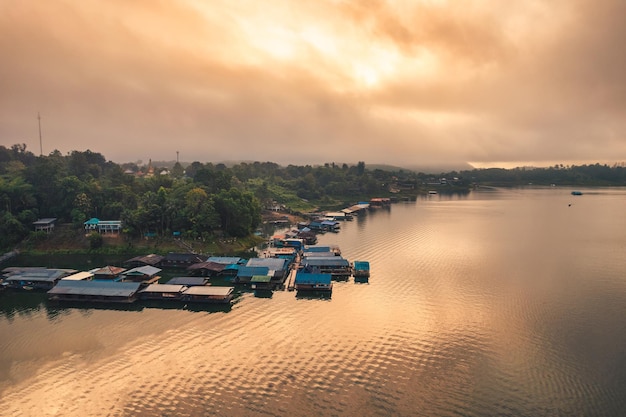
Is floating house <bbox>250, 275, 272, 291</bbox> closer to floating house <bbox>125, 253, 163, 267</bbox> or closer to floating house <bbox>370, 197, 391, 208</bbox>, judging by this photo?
floating house <bbox>125, 253, 163, 267</bbox>

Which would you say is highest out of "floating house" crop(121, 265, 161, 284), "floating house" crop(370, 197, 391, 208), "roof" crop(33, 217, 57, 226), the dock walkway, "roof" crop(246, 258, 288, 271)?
"roof" crop(33, 217, 57, 226)

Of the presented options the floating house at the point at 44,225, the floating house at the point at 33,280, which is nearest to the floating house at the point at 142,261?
the floating house at the point at 33,280

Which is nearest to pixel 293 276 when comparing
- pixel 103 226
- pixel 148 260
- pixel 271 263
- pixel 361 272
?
pixel 271 263

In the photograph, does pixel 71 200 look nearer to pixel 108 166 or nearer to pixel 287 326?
pixel 287 326

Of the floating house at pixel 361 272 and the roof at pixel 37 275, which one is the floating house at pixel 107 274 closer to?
the roof at pixel 37 275

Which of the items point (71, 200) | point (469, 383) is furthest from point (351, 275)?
point (71, 200)

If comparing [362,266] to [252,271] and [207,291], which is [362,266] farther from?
[207,291]

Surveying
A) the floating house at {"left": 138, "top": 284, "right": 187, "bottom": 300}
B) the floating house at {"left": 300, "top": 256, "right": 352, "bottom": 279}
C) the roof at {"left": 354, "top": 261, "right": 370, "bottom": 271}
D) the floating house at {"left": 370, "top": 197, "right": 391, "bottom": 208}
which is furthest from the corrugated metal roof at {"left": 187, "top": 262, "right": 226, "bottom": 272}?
the floating house at {"left": 370, "top": 197, "right": 391, "bottom": 208}
